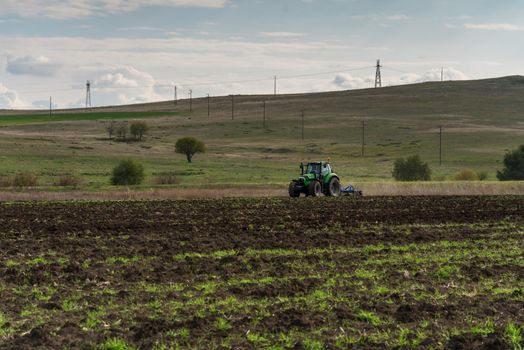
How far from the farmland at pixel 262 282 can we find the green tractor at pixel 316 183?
11974 millimetres

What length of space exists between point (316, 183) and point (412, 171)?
34062 millimetres

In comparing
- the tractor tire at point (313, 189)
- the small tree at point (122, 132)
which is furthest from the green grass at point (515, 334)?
the small tree at point (122, 132)

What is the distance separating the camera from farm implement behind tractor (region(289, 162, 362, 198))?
39688 millimetres

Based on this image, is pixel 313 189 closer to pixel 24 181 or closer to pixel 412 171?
pixel 24 181

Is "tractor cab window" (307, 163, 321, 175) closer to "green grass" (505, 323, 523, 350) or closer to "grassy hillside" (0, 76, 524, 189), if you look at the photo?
"grassy hillside" (0, 76, 524, 189)

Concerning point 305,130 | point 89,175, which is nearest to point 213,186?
point 89,175

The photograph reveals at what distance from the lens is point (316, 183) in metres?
39.7

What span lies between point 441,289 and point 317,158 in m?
79.3

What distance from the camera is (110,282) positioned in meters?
14.8

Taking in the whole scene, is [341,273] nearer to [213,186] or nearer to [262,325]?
[262,325]

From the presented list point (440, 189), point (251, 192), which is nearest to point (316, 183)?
point (251, 192)

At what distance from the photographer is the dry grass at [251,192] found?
4334 cm

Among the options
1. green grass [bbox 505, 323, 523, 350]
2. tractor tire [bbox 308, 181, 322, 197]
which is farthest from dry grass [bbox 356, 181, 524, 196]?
green grass [bbox 505, 323, 523, 350]

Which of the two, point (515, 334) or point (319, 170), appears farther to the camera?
point (319, 170)
